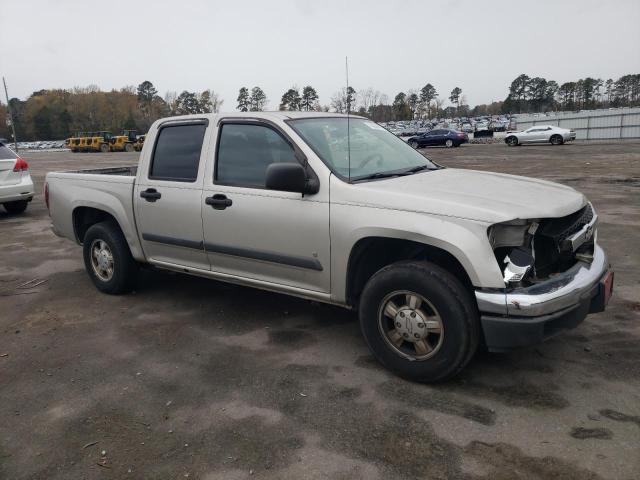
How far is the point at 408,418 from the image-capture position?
3.17m

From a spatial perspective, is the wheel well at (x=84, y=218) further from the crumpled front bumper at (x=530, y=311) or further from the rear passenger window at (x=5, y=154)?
the rear passenger window at (x=5, y=154)

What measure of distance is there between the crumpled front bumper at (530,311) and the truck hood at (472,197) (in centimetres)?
43

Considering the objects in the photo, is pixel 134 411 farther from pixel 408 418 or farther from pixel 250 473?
pixel 408 418

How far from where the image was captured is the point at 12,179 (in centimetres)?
1050

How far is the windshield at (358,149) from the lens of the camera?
4.02 metres

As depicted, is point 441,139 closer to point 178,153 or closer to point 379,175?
point 178,153

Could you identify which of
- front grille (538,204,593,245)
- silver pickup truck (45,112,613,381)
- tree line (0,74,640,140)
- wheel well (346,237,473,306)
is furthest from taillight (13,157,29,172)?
tree line (0,74,640,140)

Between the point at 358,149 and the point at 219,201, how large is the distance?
1176 mm

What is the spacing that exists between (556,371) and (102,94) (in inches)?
5086

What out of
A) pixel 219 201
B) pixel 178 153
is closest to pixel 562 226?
pixel 219 201

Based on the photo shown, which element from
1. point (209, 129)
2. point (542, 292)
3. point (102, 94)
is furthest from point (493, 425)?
point (102, 94)

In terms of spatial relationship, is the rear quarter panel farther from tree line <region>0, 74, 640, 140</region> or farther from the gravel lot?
tree line <region>0, 74, 640, 140</region>

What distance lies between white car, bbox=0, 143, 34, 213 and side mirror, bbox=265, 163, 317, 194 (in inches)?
339

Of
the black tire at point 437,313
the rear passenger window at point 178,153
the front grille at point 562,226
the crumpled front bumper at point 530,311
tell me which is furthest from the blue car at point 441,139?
the crumpled front bumper at point 530,311
